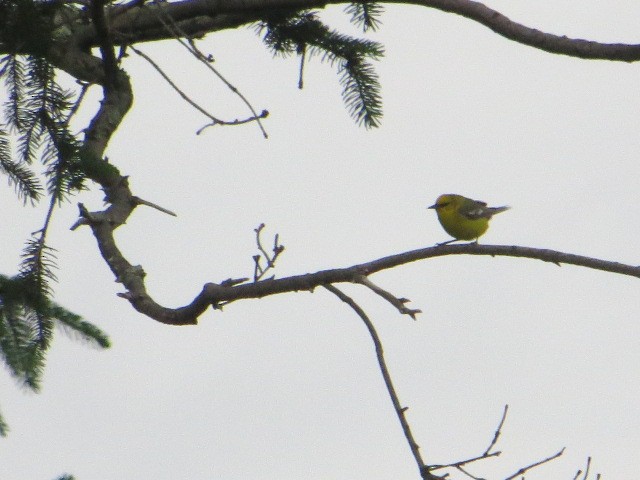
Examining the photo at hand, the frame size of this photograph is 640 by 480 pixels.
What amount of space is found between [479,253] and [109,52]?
4.61 feet

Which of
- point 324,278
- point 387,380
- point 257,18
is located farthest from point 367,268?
point 257,18

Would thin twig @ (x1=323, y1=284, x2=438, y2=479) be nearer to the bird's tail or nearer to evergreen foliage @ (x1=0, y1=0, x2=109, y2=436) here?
evergreen foliage @ (x1=0, y1=0, x2=109, y2=436)

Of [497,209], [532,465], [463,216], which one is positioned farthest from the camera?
[497,209]

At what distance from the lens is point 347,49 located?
3.46 metres

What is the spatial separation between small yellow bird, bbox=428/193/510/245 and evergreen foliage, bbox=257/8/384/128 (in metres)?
3.59

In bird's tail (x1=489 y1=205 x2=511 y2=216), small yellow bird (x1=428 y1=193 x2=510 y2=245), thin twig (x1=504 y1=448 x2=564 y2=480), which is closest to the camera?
thin twig (x1=504 y1=448 x2=564 y2=480)

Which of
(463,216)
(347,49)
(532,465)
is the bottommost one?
(532,465)

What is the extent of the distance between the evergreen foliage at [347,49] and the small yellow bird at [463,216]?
3.59 metres

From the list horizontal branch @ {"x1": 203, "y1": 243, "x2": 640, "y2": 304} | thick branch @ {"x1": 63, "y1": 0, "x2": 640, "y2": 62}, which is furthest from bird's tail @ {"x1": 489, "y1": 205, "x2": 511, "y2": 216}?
horizontal branch @ {"x1": 203, "y1": 243, "x2": 640, "y2": 304}

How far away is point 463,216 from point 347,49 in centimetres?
387

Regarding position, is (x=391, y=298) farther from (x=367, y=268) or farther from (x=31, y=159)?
(x=31, y=159)

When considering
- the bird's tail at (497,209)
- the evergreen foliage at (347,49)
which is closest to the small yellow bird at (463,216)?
the bird's tail at (497,209)

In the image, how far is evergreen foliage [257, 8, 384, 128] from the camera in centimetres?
339

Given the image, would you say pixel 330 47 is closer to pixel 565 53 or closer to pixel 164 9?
pixel 164 9
